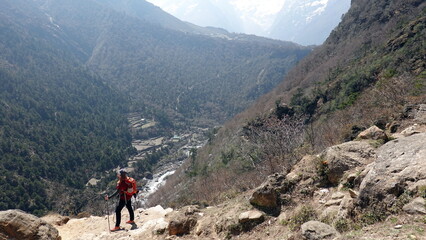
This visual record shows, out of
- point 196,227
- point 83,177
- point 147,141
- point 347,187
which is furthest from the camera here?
point 147,141

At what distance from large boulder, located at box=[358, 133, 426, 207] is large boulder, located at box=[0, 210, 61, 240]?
12.9 metres

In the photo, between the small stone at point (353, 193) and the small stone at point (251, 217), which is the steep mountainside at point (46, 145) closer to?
the small stone at point (251, 217)

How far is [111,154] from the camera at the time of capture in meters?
148

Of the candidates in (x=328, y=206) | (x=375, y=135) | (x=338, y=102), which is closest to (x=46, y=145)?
(x=338, y=102)

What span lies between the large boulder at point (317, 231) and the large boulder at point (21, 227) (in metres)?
11.2

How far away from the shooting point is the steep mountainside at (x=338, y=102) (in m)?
26.7

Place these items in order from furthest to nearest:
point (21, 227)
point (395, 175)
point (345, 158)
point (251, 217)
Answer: point (21, 227) < point (345, 158) < point (251, 217) < point (395, 175)

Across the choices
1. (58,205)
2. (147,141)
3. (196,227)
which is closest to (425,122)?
(196,227)

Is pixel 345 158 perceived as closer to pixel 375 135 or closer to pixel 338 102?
pixel 375 135

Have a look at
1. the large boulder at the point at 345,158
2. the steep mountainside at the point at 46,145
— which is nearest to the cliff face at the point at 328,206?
the large boulder at the point at 345,158

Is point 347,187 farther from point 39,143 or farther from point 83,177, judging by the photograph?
point 39,143

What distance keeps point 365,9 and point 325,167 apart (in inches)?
4913

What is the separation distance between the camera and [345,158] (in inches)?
465

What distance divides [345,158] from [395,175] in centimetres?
354
